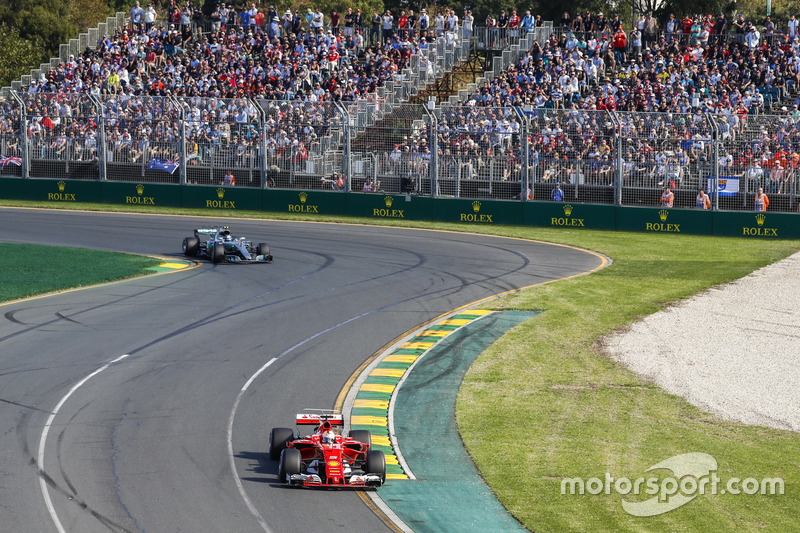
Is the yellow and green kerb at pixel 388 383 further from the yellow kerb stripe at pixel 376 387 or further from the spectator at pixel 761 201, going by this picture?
the spectator at pixel 761 201

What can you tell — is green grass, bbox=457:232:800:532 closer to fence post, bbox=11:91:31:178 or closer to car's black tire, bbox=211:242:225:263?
car's black tire, bbox=211:242:225:263

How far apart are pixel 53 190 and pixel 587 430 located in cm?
3257

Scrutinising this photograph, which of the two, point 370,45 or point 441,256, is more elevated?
point 370,45

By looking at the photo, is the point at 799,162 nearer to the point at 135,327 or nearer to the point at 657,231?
the point at 657,231

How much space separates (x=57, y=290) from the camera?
961 inches

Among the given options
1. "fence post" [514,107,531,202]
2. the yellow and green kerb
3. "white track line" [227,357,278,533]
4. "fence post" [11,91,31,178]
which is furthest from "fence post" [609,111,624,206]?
"fence post" [11,91,31,178]

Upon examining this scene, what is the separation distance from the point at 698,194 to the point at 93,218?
2219 cm

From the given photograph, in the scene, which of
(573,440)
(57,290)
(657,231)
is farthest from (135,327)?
(657,231)

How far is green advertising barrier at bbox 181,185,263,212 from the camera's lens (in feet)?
132

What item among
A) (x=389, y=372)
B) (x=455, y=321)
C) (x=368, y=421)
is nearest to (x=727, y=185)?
(x=455, y=321)

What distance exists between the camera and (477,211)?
38062 millimetres

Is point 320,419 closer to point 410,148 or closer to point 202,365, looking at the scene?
point 202,365

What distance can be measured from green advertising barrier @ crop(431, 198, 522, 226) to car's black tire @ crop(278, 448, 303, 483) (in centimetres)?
2586

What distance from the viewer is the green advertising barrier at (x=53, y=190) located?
41812 mm
